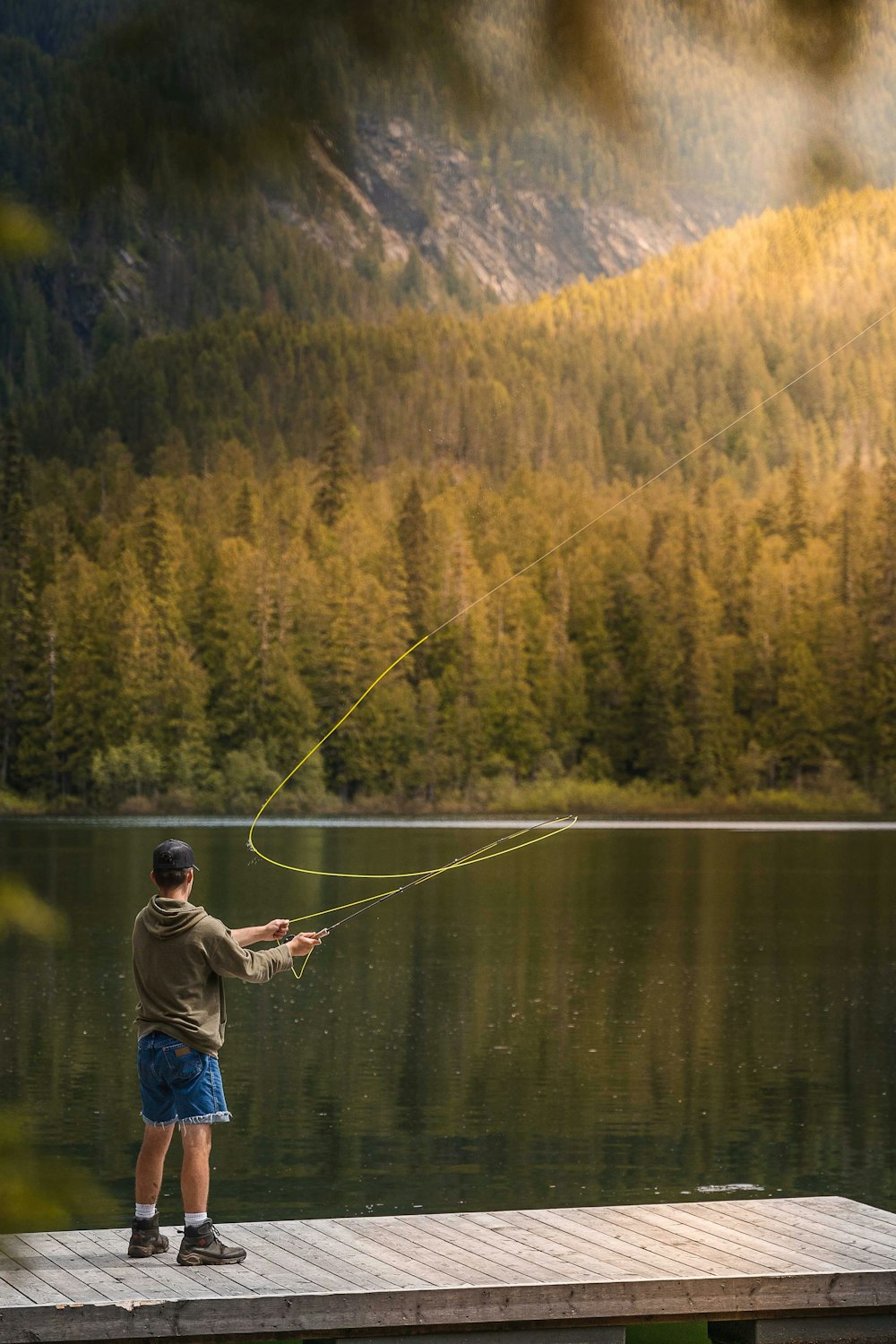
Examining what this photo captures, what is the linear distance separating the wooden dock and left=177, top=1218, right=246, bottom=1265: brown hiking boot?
38 millimetres

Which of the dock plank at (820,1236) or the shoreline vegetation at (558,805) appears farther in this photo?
the shoreline vegetation at (558,805)

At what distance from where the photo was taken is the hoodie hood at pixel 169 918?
15.3 ft

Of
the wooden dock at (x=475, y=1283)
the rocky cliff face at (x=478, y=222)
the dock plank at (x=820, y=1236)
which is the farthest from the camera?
the rocky cliff face at (x=478, y=222)

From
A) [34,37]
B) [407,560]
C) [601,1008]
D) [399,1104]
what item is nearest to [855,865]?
[601,1008]

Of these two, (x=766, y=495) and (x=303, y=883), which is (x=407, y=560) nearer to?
(x=766, y=495)

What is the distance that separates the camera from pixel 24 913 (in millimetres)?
1379

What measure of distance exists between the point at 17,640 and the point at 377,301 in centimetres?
3283

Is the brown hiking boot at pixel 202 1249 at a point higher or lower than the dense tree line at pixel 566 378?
lower

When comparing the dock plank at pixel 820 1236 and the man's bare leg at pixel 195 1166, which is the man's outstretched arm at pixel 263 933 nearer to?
the man's bare leg at pixel 195 1166

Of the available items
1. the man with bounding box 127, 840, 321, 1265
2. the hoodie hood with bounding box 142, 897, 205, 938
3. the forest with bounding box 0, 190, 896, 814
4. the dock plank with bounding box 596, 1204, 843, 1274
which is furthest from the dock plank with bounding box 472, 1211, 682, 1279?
the forest with bounding box 0, 190, 896, 814

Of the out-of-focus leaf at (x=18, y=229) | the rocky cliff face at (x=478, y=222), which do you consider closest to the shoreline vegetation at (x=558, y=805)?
the rocky cliff face at (x=478, y=222)

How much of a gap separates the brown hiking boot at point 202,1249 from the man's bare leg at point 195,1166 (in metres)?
0.09

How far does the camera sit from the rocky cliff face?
100 meters

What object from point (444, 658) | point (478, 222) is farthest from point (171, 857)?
point (478, 222)
